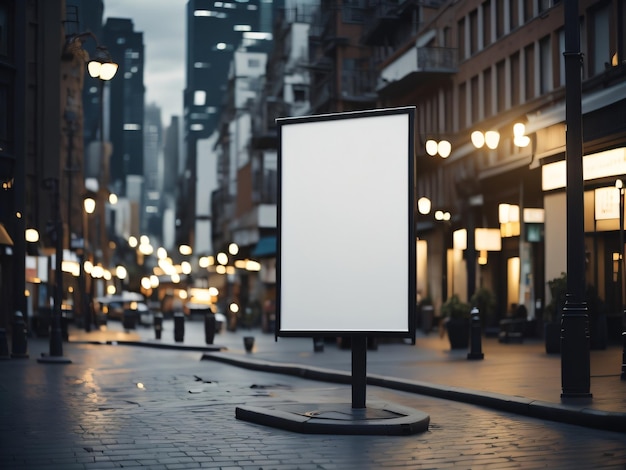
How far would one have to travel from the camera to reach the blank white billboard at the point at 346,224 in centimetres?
1251

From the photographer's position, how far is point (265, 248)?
262ft

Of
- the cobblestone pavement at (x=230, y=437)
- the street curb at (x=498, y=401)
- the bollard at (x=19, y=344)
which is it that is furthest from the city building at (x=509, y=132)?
the cobblestone pavement at (x=230, y=437)

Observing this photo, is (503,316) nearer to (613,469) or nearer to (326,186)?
(326,186)

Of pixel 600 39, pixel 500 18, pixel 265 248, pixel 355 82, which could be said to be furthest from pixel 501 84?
pixel 265 248

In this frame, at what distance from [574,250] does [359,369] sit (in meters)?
3.27

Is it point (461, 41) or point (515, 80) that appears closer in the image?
point (515, 80)

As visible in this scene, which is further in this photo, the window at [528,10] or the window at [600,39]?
the window at [528,10]

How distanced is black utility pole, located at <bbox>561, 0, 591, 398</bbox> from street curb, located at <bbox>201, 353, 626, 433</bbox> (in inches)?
24.0

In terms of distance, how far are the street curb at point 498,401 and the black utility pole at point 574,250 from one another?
611 mm

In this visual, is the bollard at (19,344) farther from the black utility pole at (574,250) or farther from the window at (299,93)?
the window at (299,93)

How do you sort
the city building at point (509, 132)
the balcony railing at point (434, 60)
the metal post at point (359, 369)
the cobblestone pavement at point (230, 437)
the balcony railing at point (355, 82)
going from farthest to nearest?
1. the balcony railing at point (355, 82)
2. the balcony railing at point (434, 60)
3. the city building at point (509, 132)
4. the metal post at point (359, 369)
5. the cobblestone pavement at point (230, 437)

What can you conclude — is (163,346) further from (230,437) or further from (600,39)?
(230,437)

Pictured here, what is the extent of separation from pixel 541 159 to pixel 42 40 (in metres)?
26.2

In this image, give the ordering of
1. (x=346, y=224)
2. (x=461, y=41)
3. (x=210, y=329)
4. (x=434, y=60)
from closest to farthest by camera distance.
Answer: (x=346, y=224) → (x=210, y=329) → (x=461, y=41) → (x=434, y=60)
